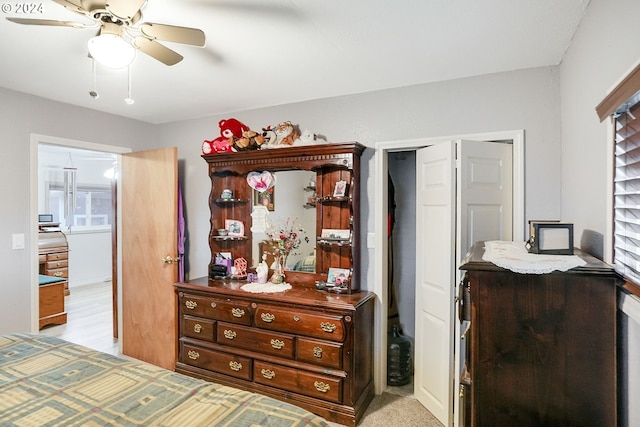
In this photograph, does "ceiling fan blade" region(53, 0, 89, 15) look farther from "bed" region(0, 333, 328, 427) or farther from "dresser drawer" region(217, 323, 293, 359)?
"dresser drawer" region(217, 323, 293, 359)

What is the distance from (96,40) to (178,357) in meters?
2.60

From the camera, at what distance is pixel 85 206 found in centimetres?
675

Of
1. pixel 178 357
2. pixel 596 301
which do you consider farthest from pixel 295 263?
pixel 596 301

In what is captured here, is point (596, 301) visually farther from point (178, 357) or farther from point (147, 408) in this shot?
point (178, 357)

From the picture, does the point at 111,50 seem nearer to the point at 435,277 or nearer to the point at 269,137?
the point at 269,137

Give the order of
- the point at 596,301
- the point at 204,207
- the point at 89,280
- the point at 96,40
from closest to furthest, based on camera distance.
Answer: the point at 596,301 < the point at 96,40 < the point at 204,207 < the point at 89,280

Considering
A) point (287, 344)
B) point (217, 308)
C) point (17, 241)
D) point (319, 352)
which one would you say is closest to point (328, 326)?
point (319, 352)

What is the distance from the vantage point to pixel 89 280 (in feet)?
21.5

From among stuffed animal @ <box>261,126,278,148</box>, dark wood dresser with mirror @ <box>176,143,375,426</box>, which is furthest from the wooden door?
stuffed animal @ <box>261,126,278,148</box>

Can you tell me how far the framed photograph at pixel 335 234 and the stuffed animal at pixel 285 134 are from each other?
32.4 inches

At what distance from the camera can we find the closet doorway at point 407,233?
229 cm

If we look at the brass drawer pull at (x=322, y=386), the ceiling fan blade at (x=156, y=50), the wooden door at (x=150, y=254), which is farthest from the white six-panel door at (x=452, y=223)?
the wooden door at (x=150, y=254)

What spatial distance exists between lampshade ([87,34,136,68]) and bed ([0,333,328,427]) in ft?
4.59

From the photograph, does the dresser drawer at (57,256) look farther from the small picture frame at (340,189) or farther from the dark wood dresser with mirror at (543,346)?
the dark wood dresser with mirror at (543,346)
